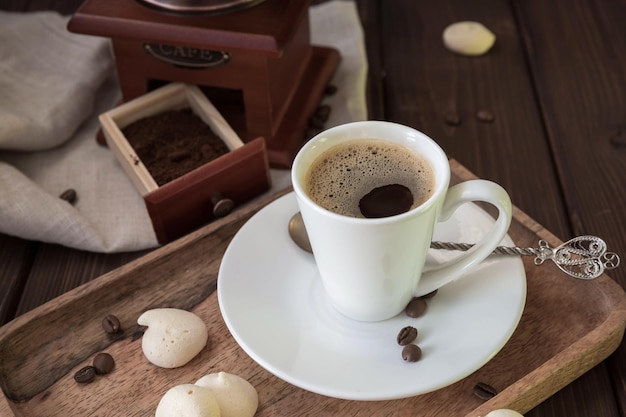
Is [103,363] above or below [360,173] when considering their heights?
below

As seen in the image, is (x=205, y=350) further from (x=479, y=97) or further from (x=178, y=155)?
(x=479, y=97)

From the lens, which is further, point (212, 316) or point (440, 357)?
point (212, 316)

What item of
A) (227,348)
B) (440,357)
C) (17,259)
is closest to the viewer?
(440,357)

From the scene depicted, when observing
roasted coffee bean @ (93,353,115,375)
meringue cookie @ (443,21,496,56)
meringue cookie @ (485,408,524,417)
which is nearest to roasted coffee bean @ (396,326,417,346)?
meringue cookie @ (485,408,524,417)

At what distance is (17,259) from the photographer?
1.27 m

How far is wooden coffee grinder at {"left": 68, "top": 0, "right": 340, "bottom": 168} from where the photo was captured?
1277 millimetres

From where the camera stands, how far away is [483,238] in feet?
3.20

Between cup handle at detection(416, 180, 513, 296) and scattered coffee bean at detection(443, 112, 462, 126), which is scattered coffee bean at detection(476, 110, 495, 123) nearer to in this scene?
scattered coffee bean at detection(443, 112, 462, 126)

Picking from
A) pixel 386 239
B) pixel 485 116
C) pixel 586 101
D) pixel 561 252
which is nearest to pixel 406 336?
pixel 386 239

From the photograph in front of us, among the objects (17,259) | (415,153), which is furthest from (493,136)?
(17,259)

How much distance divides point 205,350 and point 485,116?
0.76 meters

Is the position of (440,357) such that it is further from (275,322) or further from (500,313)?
(275,322)

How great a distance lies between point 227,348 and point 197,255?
0.19 metres

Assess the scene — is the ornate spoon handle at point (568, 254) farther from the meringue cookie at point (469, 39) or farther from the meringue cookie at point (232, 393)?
the meringue cookie at point (469, 39)
